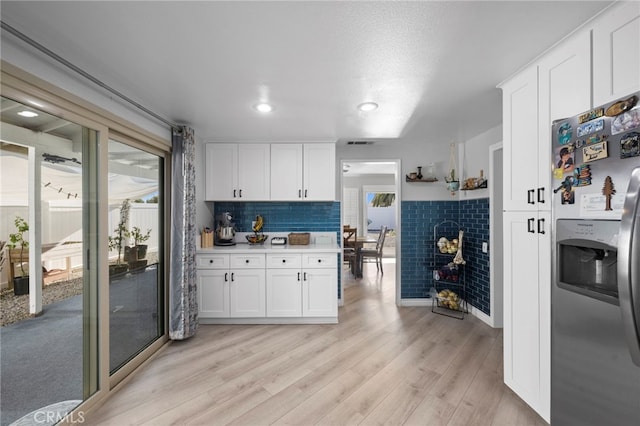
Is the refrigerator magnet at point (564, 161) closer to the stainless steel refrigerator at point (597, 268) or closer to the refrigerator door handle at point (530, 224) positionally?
the stainless steel refrigerator at point (597, 268)

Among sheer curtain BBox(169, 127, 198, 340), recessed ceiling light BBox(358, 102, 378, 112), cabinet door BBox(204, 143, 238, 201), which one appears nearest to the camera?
recessed ceiling light BBox(358, 102, 378, 112)

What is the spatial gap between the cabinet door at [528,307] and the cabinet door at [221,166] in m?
3.09

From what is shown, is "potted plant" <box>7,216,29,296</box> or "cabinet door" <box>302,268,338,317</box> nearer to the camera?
"potted plant" <box>7,216,29,296</box>

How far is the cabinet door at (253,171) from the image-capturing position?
142 inches

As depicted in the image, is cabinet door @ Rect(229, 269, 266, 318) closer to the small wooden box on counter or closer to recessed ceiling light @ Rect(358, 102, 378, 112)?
the small wooden box on counter

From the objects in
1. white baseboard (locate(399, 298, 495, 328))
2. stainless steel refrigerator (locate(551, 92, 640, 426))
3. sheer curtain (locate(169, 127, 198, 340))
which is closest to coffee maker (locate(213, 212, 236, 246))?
sheer curtain (locate(169, 127, 198, 340))

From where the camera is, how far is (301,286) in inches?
131

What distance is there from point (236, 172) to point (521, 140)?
3.07 metres

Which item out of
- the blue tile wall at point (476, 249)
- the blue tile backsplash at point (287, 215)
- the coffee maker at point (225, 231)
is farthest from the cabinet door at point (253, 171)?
the blue tile wall at point (476, 249)

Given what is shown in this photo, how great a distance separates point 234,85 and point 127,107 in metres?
1.00

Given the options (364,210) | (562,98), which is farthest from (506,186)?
(364,210)

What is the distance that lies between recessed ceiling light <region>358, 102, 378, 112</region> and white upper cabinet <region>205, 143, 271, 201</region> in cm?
158

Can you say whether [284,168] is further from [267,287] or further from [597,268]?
[597,268]

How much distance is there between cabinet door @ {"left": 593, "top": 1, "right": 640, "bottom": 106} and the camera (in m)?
1.21
